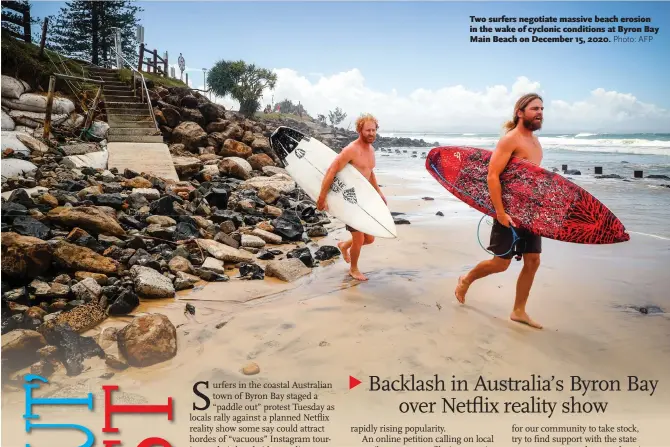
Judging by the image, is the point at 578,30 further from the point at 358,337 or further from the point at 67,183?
the point at 67,183

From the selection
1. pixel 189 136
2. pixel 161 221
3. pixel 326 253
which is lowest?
pixel 326 253

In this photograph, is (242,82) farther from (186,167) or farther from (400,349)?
(400,349)

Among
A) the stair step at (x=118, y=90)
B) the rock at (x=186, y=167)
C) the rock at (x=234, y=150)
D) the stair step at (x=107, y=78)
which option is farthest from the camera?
the stair step at (x=107, y=78)

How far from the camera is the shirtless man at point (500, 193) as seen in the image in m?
2.97

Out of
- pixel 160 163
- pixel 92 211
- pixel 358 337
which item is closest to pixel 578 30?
pixel 358 337

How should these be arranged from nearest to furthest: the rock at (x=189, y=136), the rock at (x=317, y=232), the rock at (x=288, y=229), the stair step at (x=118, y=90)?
1. the rock at (x=288, y=229)
2. the rock at (x=317, y=232)
3. the rock at (x=189, y=136)
4. the stair step at (x=118, y=90)

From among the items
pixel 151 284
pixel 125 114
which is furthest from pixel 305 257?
pixel 125 114

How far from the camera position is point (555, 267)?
452cm

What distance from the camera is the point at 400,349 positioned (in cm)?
280

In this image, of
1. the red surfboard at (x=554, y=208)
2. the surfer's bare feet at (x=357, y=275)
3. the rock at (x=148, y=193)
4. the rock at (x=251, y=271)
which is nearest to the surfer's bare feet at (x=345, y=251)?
the surfer's bare feet at (x=357, y=275)

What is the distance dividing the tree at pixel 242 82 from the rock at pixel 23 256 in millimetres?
20235

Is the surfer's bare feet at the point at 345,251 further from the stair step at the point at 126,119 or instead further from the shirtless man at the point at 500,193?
the stair step at the point at 126,119

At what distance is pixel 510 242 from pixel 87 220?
158 inches

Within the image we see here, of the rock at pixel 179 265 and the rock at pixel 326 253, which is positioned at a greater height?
the rock at pixel 179 265
